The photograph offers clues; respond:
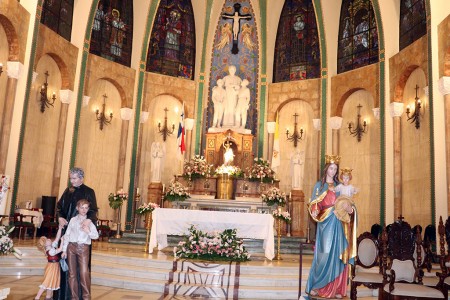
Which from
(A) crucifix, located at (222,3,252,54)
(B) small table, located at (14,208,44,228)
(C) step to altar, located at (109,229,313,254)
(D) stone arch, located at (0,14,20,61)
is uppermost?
(A) crucifix, located at (222,3,252,54)

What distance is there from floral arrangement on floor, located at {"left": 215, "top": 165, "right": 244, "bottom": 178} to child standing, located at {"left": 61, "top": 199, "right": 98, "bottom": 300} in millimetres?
10063

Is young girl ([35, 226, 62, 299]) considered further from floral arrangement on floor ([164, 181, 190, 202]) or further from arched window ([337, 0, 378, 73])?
arched window ([337, 0, 378, 73])

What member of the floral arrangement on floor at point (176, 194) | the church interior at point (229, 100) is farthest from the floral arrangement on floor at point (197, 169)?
the floral arrangement on floor at point (176, 194)

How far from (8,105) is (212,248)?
7.48m

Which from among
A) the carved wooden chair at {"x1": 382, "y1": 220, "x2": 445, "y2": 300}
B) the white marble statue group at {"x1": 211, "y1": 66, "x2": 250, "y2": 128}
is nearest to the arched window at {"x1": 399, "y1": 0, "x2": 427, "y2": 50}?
the white marble statue group at {"x1": 211, "y1": 66, "x2": 250, "y2": 128}

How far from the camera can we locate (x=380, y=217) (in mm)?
14930

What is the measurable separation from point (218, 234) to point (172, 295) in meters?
2.22

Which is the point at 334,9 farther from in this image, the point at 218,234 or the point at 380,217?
the point at 218,234

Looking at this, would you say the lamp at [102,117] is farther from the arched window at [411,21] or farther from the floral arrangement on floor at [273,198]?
the arched window at [411,21]

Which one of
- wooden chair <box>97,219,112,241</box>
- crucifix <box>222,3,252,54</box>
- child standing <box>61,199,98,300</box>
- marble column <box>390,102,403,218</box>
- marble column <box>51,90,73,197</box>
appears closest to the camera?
child standing <box>61,199,98,300</box>

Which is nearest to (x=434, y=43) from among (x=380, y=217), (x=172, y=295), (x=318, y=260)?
(x=380, y=217)

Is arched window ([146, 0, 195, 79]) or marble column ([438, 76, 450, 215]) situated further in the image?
arched window ([146, 0, 195, 79])

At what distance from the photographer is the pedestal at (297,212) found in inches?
625

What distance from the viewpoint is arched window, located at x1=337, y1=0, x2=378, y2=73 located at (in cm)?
1656
